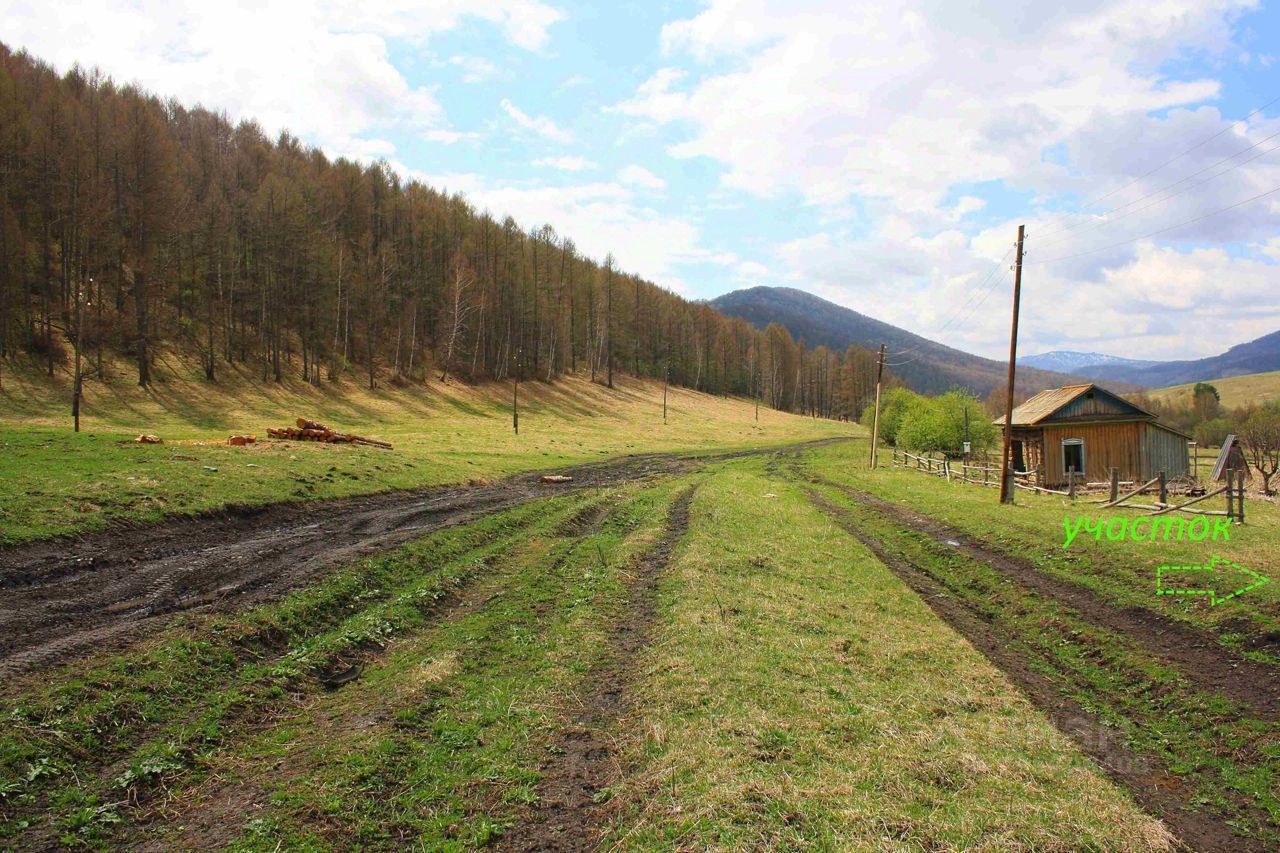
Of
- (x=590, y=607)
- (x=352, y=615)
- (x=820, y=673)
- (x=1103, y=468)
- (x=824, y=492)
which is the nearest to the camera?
(x=820, y=673)

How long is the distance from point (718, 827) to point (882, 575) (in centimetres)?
1252

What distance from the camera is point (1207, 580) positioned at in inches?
540

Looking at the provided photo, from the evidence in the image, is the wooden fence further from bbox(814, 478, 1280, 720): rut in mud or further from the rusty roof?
bbox(814, 478, 1280, 720): rut in mud

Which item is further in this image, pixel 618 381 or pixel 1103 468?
pixel 618 381

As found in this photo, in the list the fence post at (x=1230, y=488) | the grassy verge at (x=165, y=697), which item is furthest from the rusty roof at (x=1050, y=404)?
the grassy verge at (x=165, y=697)

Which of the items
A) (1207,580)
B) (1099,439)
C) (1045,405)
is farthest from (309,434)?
(1099,439)

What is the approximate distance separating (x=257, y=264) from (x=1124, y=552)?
242 ft

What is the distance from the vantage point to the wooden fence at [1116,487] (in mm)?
19172

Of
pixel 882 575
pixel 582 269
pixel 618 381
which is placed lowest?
pixel 882 575

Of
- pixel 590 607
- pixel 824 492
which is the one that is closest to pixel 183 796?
pixel 590 607

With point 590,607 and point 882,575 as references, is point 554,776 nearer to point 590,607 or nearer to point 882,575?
point 590,607

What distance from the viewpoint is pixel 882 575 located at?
1700 centimetres

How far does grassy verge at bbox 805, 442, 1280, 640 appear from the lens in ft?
38.9

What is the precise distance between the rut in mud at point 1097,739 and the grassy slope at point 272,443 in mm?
20357
